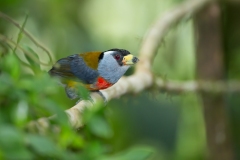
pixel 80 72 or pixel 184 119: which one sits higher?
pixel 80 72

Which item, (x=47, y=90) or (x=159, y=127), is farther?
(x=159, y=127)

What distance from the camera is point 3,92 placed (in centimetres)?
90

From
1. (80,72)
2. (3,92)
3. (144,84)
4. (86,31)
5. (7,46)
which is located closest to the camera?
(3,92)

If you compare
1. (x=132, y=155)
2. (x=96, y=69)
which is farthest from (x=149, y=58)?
(x=132, y=155)

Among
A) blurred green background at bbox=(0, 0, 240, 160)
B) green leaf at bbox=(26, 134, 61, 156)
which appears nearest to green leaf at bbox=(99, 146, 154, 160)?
green leaf at bbox=(26, 134, 61, 156)

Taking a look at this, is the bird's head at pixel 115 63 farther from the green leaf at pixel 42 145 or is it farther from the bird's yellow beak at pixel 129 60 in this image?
the green leaf at pixel 42 145

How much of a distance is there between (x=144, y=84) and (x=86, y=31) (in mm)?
1921

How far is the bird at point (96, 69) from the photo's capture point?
272cm

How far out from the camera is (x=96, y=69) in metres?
2.86

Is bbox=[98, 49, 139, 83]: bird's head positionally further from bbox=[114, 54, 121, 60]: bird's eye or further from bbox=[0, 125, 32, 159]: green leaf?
bbox=[0, 125, 32, 159]: green leaf

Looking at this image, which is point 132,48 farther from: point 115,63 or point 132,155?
point 132,155

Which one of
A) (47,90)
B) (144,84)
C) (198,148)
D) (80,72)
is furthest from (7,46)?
(198,148)

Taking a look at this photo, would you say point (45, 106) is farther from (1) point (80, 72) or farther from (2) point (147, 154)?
(1) point (80, 72)

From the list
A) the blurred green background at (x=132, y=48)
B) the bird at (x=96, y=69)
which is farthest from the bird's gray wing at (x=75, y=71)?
the blurred green background at (x=132, y=48)
